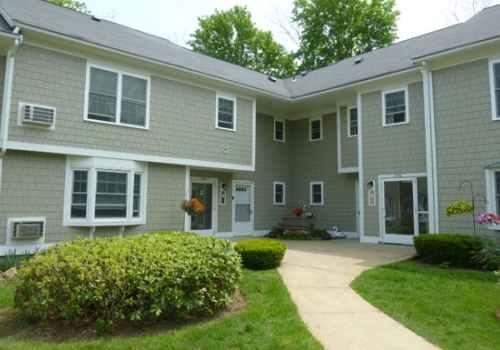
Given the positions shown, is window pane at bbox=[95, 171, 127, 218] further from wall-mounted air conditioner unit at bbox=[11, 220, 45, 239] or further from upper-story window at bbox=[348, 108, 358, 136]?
upper-story window at bbox=[348, 108, 358, 136]

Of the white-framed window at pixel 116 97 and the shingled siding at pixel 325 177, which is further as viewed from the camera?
the shingled siding at pixel 325 177

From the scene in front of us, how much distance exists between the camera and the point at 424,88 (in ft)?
35.3

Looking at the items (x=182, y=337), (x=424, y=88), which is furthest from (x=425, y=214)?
(x=182, y=337)

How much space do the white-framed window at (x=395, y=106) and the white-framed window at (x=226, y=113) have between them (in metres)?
4.97

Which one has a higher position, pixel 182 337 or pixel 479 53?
pixel 479 53

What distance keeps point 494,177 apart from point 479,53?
10.7ft

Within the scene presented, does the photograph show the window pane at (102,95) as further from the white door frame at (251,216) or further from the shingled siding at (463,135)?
the shingled siding at (463,135)

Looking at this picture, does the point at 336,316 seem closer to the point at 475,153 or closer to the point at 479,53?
the point at 475,153

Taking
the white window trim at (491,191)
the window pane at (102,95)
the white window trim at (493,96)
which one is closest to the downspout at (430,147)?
the white window trim at (491,191)

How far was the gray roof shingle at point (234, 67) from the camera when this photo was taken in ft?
31.9

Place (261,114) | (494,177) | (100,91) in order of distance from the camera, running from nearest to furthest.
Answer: (494,177)
(100,91)
(261,114)

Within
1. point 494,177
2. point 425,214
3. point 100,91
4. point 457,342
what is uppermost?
point 100,91

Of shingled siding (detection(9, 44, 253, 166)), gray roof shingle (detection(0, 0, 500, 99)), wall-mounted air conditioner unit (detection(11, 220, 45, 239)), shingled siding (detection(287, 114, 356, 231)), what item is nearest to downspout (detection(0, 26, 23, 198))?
shingled siding (detection(9, 44, 253, 166))

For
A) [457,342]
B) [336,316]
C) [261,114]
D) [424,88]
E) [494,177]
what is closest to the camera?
[457,342]
